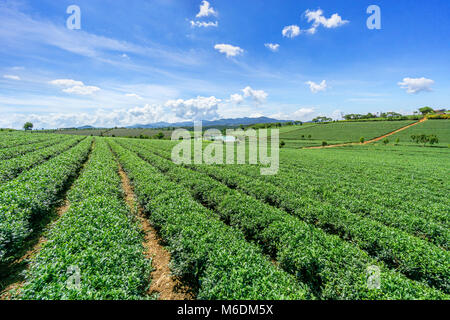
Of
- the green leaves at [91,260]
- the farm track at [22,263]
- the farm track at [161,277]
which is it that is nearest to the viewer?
the green leaves at [91,260]

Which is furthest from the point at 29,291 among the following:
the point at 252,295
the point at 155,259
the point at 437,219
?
the point at 437,219

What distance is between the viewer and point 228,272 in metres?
4.61

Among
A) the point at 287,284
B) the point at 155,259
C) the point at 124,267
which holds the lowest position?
the point at 155,259

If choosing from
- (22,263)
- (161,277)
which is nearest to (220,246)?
(161,277)

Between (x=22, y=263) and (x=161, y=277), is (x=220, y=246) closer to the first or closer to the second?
(x=161, y=277)

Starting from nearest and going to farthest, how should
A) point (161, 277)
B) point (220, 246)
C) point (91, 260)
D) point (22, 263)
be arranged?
point (91, 260)
point (220, 246)
point (22, 263)
point (161, 277)

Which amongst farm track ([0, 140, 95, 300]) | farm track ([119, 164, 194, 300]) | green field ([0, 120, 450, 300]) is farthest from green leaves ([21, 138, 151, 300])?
farm track ([119, 164, 194, 300])

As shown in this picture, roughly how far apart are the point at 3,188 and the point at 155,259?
31.2 feet

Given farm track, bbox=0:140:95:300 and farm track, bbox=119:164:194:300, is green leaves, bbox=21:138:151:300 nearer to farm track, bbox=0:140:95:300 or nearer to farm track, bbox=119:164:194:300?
farm track, bbox=0:140:95:300

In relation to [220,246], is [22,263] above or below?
below

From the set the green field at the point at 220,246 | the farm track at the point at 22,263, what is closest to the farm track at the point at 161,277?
the green field at the point at 220,246

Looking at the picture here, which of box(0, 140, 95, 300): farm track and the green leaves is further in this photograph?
box(0, 140, 95, 300): farm track

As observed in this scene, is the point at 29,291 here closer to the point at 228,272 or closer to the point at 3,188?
the point at 228,272

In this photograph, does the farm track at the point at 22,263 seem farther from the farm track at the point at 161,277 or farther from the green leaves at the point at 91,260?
the farm track at the point at 161,277
